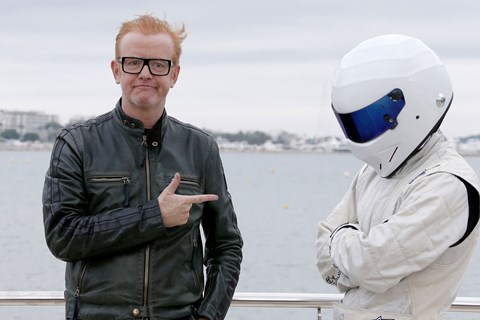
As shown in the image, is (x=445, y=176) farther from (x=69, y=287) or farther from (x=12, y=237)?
(x=12, y=237)

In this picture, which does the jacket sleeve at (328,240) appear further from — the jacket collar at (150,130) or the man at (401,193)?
the jacket collar at (150,130)

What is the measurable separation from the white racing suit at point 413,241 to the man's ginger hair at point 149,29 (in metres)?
0.92

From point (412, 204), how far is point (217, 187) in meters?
0.88

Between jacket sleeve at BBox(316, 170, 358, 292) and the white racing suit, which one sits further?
jacket sleeve at BBox(316, 170, 358, 292)

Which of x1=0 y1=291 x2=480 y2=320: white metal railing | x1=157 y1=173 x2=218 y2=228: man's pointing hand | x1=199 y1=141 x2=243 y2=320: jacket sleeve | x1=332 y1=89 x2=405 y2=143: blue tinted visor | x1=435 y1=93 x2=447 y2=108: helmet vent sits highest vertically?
x1=435 y1=93 x2=447 y2=108: helmet vent

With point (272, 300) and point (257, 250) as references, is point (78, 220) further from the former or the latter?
point (257, 250)

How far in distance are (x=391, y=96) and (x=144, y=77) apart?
88cm

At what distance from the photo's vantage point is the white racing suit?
2.98 metres

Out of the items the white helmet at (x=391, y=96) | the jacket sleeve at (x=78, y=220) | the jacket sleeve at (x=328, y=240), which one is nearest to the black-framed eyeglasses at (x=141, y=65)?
the jacket sleeve at (x=78, y=220)

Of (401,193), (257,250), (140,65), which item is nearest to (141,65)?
(140,65)

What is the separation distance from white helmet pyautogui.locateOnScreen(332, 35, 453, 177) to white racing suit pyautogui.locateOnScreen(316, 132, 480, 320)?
0.09m

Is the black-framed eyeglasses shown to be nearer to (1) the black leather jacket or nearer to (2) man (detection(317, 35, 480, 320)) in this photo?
(1) the black leather jacket

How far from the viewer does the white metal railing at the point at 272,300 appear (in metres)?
4.18

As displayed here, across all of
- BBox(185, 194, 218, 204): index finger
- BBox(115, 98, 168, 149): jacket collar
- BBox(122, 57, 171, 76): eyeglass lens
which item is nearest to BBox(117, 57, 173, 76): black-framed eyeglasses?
BBox(122, 57, 171, 76): eyeglass lens
